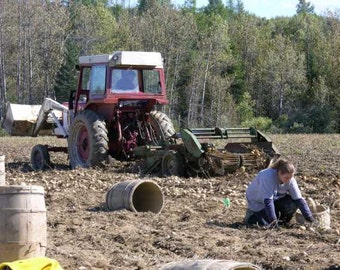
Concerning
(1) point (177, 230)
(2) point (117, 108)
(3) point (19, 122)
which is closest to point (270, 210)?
(1) point (177, 230)

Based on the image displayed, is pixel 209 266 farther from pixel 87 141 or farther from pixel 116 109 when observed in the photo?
pixel 87 141

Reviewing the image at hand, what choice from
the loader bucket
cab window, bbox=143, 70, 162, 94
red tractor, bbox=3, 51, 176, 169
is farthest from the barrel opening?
the loader bucket

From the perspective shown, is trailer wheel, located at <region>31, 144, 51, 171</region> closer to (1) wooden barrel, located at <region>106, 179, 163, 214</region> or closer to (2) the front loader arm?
(2) the front loader arm

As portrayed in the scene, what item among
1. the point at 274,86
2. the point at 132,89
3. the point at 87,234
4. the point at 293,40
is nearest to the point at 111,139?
the point at 132,89

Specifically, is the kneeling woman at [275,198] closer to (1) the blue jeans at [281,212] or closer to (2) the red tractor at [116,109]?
(1) the blue jeans at [281,212]

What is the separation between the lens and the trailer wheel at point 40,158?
16.8 meters

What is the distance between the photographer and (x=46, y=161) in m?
16.8

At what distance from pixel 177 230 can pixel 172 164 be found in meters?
5.89

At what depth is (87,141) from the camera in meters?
16.3

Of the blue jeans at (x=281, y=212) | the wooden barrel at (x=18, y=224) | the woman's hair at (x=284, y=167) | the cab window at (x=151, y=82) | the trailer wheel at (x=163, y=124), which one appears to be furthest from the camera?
the cab window at (x=151, y=82)

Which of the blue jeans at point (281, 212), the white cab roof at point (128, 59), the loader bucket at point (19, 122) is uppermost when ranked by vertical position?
the white cab roof at point (128, 59)

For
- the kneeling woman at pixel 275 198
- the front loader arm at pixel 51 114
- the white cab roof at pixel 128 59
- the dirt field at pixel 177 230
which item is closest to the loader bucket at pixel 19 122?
the front loader arm at pixel 51 114

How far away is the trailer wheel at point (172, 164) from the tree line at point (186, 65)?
3506 centimetres

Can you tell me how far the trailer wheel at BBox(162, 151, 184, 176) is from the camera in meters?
14.4
